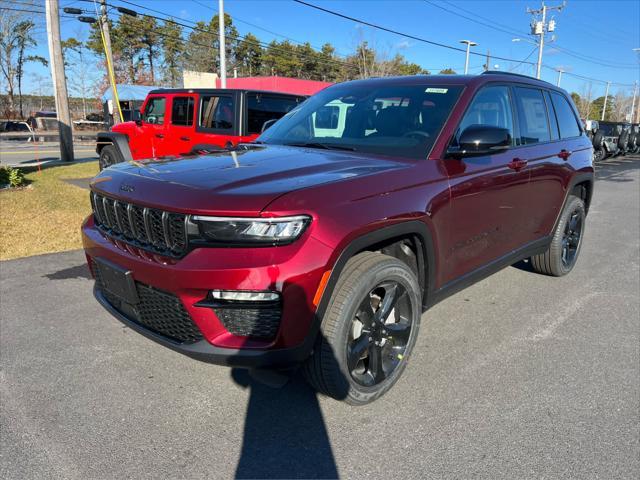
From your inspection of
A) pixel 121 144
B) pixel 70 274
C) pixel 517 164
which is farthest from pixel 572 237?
pixel 121 144

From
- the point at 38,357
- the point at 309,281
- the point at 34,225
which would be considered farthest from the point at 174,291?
the point at 34,225

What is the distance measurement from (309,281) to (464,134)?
4.93 feet

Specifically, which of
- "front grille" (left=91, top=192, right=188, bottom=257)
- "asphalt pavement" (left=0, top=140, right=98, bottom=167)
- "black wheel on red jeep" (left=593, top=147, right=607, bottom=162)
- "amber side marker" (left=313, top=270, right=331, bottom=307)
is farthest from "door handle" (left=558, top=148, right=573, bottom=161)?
"black wheel on red jeep" (left=593, top=147, right=607, bottom=162)

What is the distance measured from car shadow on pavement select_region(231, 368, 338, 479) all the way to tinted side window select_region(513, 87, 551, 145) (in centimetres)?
270

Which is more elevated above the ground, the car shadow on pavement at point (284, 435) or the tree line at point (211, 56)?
the tree line at point (211, 56)

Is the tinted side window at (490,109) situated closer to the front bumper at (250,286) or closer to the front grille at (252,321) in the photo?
the front bumper at (250,286)

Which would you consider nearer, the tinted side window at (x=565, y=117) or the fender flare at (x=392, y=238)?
the fender flare at (x=392, y=238)

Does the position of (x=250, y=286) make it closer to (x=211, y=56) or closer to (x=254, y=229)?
(x=254, y=229)

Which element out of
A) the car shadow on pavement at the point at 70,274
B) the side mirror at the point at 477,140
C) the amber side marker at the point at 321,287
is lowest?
the car shadow on pavement at the point at 70,274

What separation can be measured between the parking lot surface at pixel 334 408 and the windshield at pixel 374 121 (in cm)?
149

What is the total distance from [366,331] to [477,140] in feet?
4.44

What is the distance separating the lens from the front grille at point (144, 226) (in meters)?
2.30

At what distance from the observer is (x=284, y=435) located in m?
2.49

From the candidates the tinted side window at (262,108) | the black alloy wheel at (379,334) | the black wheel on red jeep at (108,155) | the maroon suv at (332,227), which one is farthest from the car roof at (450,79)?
the black wheel on red jeep at (108,155)
